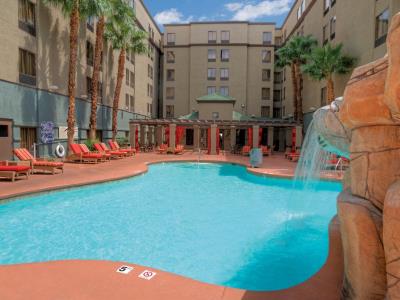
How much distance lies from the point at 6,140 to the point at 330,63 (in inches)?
888

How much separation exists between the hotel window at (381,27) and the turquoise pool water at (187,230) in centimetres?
1133

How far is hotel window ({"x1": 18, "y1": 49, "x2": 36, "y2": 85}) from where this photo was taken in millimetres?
16656

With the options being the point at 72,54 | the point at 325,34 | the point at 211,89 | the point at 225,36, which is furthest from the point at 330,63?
the point at 225,36

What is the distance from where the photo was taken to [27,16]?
17047 millimetres

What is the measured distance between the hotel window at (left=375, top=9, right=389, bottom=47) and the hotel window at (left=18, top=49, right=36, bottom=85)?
21.3 m

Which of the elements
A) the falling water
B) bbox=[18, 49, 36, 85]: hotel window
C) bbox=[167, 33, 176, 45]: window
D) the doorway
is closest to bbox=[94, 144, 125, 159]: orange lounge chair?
the doorway

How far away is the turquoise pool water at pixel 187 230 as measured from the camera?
5.42m

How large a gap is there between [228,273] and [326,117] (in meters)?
3.16

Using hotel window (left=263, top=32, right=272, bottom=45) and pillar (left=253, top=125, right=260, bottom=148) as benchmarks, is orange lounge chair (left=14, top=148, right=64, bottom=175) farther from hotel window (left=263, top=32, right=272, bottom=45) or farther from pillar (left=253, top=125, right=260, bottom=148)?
hotel window (left=263, top=32, right=272, bottom=45)

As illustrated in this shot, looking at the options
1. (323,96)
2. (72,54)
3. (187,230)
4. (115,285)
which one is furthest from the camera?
(323,96)

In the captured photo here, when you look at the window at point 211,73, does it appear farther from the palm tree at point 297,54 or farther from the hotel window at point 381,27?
the hotel window at point 381,27

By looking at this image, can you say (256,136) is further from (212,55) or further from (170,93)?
(170,93)

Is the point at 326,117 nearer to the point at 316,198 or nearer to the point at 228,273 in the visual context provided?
the point at 228,273

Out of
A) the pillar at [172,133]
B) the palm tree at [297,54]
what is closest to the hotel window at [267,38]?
the palm tree at [297,54]
